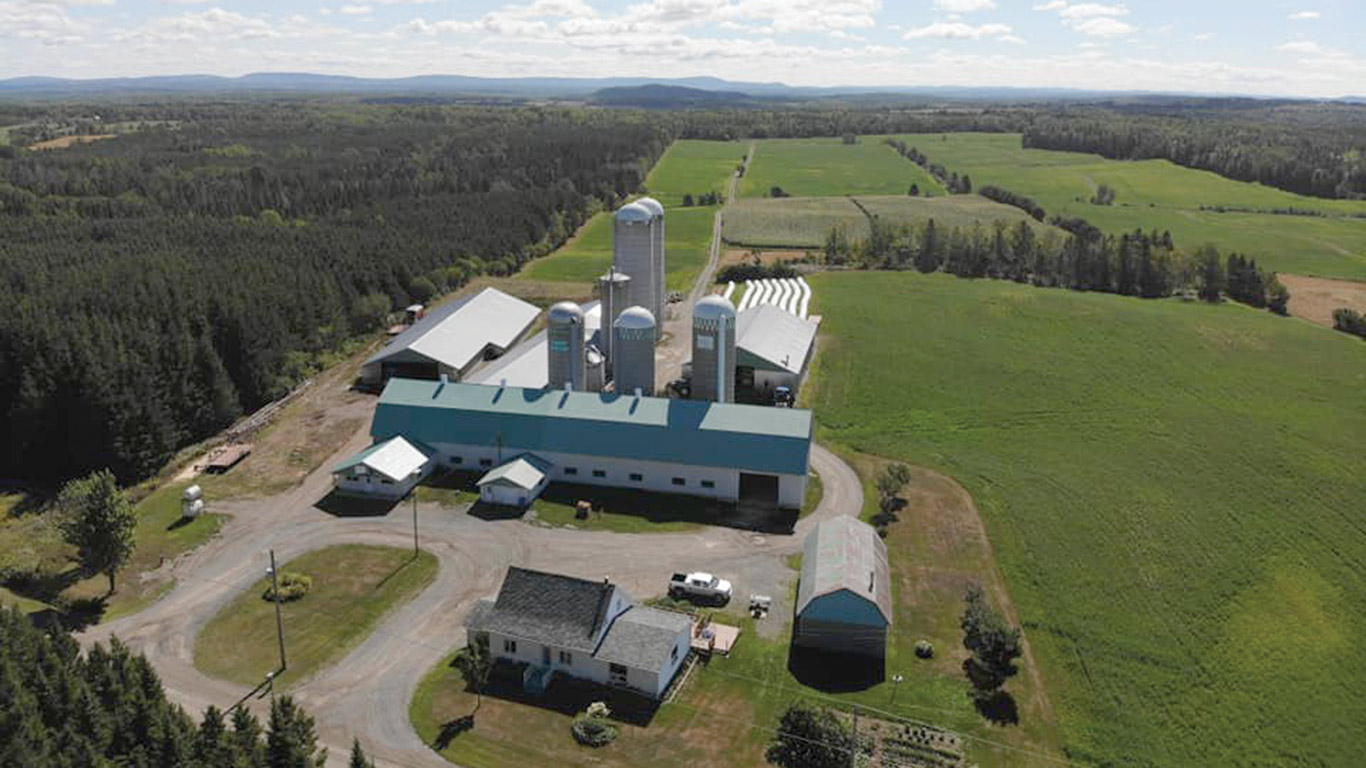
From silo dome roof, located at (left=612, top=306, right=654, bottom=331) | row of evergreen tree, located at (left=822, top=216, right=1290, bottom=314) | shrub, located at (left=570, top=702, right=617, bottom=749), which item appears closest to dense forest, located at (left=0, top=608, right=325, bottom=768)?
shrub, located at (left=570, top=702, right=617, bottom=749)

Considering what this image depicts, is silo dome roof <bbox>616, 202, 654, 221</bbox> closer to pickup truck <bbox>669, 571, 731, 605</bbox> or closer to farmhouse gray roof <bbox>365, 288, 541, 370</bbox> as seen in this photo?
farmhouse gray roof <bbox>365, 288, 541, 370</bbox>

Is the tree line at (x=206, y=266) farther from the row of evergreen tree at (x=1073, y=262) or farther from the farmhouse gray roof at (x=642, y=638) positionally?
the row of evergreen tree at (x=1073, y=262)

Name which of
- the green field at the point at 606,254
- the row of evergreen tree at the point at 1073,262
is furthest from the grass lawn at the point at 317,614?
the row of evergreen tree at the point at 1073,262

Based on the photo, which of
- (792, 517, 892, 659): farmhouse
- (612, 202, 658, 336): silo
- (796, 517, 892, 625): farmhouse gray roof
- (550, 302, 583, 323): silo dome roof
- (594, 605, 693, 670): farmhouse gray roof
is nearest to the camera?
(594, 605, 693, 670): farmhouse gray roof

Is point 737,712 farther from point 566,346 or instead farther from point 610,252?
point 610,252

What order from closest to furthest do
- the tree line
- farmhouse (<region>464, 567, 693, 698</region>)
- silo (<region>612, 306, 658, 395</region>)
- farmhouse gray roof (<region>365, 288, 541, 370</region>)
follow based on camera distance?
farmhouse (<region>464, 567, 693, 698</region>) → the tree line → silo (<region>612, 306, 658, 395</region>) → farmhouse gray roof (<region>365, 288, 541, 370</region>)

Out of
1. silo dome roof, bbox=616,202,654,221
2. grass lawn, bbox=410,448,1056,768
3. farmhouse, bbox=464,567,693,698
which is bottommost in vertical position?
grass lawn, bbox=410,448,1056,768
